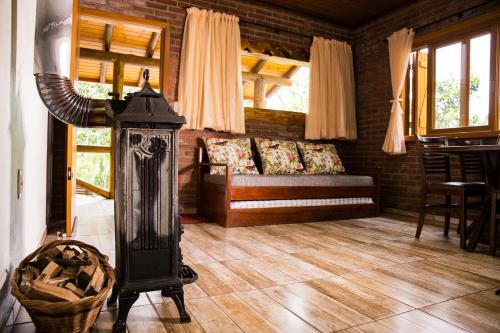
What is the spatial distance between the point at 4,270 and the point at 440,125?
14.3ft

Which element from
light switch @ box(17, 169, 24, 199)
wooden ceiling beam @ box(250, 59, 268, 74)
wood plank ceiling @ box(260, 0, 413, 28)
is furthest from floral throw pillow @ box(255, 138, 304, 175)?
light switch @ box(17, 169, 24, 199)

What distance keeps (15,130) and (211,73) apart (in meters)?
2.98

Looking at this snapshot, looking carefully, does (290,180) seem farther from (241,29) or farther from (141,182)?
(141,182)

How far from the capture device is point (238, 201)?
11.4 ft

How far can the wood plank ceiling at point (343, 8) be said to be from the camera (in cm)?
447

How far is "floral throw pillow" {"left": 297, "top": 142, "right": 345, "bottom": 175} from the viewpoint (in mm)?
4508

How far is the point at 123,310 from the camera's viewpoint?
1340 mm

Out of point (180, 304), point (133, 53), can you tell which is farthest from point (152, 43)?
point (180, 304)

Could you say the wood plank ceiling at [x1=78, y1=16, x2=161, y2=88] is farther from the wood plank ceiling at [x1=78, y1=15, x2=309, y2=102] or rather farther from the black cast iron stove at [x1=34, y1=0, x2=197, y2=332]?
the black cast iron stove at [x1=34, y1=0, x2=197, y2=332]

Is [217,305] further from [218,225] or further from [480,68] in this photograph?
[480,68]

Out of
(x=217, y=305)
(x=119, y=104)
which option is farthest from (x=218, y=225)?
(x=119, y=104)

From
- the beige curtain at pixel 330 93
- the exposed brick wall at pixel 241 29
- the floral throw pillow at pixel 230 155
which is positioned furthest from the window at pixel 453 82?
the floral throw pillow at pixel 230 155

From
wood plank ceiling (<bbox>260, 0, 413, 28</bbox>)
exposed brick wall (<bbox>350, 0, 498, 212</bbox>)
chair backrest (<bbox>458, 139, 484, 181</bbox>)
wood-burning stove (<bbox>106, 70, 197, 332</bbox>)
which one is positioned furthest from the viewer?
wood plank ceiling (<bbox>260, 0, 413, 28</bbox>)

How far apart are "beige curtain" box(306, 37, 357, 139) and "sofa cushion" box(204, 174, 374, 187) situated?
0.99 m
